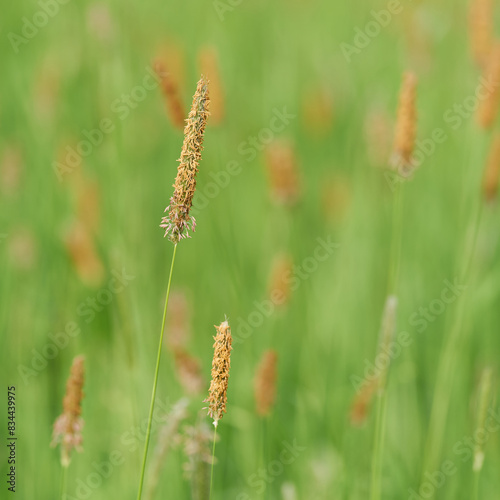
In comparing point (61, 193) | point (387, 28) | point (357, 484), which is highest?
point (387, 28)

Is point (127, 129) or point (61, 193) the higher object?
point (127, 129)

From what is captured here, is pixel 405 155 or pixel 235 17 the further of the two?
pixel 235 17

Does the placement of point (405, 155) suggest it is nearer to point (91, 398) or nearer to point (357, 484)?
point (357, 484)

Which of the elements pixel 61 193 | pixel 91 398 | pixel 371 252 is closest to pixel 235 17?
pixel 61 193

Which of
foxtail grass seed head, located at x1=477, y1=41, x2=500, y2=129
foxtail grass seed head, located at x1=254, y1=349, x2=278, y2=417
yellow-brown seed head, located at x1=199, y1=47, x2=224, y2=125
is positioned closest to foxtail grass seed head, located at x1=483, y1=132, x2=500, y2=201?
foxtail grass seed head, located at x1=477, y1=41, x2=500, y2=129

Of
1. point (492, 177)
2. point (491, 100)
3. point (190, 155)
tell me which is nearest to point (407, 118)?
point (491, 100)

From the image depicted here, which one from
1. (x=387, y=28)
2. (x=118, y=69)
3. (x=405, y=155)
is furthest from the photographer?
(x=387, y=28)

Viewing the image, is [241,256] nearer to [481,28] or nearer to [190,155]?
[481,28]
